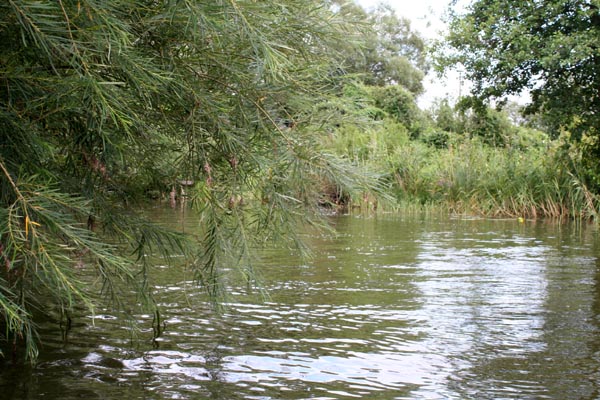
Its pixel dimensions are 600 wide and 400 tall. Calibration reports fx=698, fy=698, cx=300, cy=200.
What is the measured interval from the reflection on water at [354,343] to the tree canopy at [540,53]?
908cm

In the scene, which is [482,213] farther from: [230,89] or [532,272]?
[230,89]

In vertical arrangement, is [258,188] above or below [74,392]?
above

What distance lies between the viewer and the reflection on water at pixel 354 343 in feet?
11.9

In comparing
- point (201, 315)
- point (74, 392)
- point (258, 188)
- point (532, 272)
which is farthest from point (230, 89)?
point (532, 272)

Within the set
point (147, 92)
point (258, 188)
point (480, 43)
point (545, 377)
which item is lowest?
point (545, 377)

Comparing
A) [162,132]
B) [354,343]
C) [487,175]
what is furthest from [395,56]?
[162,132]

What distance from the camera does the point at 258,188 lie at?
3.93 meters

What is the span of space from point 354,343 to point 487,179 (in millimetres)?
13731

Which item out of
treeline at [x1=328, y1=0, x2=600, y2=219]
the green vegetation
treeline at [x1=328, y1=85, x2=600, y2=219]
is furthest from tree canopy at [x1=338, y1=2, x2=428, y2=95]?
the green vegetation

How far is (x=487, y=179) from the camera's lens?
1745 centimetres

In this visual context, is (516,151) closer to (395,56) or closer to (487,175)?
(487,175)

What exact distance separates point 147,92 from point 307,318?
269 centimetres

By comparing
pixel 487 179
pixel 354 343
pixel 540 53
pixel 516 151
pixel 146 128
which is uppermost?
pixel 540 53

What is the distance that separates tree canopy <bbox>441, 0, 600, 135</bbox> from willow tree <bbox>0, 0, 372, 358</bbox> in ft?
43.6
